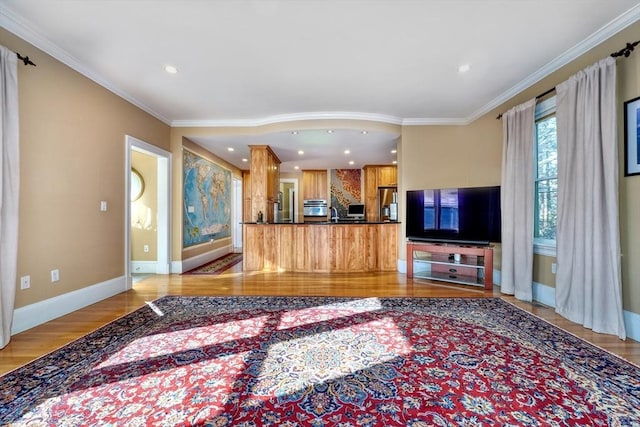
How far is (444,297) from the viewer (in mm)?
3242

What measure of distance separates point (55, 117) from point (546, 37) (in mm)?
4981

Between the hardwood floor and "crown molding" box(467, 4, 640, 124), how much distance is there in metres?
2.71

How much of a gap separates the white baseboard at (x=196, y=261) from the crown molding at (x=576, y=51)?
582cm

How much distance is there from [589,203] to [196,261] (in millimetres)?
5895

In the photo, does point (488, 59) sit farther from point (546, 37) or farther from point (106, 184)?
point (106, 184)

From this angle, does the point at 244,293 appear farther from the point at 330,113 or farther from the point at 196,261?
the point at 330,113

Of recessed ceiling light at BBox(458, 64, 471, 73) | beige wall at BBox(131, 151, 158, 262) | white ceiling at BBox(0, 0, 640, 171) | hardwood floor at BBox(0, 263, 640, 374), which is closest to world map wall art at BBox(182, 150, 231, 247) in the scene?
beige wall at BBox(131, 151, 158, 262)

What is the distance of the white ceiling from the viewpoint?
2084 millimetres

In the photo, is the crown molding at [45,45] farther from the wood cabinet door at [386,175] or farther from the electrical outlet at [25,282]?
the wood cabinet door at [386,175]

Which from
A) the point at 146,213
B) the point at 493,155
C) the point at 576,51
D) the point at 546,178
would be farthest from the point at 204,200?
the point at 576,51

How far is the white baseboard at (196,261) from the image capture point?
15.2ft

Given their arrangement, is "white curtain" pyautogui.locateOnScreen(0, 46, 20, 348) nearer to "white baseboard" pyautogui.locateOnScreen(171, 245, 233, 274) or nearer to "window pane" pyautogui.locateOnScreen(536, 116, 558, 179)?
"white baseboard" pyautogui.locateOnScreen(171, 245, 233, 274)

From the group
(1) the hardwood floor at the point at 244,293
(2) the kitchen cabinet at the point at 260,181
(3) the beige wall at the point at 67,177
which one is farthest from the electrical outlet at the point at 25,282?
(2) the kitchen cabinet at the point at 260,181

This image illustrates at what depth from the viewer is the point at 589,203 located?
2.39m
